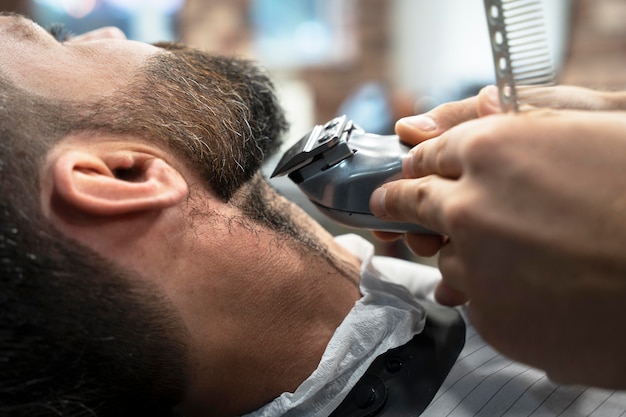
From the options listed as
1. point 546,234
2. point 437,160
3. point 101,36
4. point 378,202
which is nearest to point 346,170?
point 378,202

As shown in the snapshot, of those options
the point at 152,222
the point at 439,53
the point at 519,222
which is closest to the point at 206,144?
the point at 152,222

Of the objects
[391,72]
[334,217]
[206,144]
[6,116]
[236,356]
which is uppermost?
[6,116]

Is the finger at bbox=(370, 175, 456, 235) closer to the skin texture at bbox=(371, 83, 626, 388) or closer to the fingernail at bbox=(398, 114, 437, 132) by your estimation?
the skin texture at bbox=(371, 83, 626, 388)

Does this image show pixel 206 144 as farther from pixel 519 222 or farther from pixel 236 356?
pixel 519 222

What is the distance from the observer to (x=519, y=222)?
0.52m

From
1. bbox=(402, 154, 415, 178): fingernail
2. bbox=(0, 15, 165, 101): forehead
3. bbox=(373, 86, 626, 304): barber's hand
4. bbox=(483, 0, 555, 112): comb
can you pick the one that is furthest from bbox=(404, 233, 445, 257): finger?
bbox=(0, 15, 165, 101): forehead

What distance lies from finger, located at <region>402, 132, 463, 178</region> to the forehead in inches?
15.2

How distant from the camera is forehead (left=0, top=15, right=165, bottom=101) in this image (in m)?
0.78

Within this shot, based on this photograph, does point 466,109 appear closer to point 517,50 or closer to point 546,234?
point 517,50

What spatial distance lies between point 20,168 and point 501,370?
636mm

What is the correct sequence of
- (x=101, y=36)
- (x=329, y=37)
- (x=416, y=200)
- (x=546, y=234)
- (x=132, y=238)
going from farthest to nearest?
(x=329, y=37), (x=101, y=36), (x=132, y=238), (x=416, y=200), (x=546, y=234)

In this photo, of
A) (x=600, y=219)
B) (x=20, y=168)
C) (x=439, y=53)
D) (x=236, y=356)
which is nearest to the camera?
(x=600, y=219)

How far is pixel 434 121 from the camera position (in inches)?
31.4

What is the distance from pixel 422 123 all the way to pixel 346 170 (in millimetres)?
109
